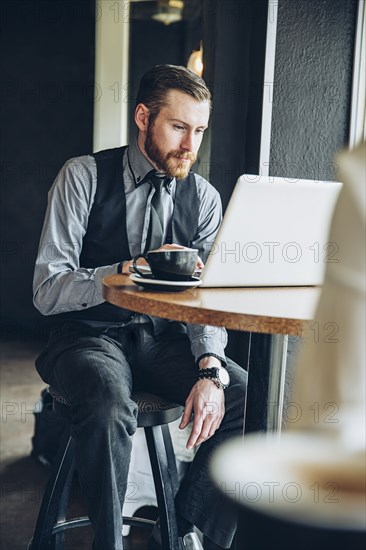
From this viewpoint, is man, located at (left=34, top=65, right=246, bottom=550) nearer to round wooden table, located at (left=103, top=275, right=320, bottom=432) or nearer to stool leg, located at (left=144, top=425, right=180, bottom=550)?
stool leg, located at (left=144, top=425, right=180, bottom=550)

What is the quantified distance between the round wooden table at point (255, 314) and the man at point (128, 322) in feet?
1.02

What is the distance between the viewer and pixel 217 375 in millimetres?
1904

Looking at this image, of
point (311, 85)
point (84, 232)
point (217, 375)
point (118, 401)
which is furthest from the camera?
point (311, 85)

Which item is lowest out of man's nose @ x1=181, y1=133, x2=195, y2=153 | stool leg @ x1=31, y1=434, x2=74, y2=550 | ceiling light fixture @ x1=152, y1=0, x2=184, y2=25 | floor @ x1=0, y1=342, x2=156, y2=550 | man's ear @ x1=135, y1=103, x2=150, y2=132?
floor @ x1=0, y1=342, x2=156, y2=550

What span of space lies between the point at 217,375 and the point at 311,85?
52.1 inches

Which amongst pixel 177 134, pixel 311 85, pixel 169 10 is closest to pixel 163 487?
pixel 177 134

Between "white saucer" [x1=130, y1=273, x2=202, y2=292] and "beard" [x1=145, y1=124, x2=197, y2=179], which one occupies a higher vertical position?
"beard" [x1=145, y1=124, x2=197, y2=179]

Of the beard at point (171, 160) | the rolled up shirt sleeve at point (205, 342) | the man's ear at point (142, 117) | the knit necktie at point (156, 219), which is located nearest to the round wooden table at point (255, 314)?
the rolled up shirt sleeve at point (205, 342)

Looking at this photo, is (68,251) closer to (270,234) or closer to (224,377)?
(224,377)

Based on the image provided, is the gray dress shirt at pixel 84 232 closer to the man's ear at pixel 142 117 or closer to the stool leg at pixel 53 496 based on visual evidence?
the man's ear at pixel 142 117

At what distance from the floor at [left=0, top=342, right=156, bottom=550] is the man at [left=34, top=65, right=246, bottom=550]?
65cm

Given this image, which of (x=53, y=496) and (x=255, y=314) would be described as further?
(x=53, y=496)

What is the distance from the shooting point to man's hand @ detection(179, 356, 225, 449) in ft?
5.91

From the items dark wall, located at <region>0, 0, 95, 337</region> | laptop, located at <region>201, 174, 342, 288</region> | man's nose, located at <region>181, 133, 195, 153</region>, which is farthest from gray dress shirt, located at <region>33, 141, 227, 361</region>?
dark wall, located at <region>0, 0, 95, 337</region>
